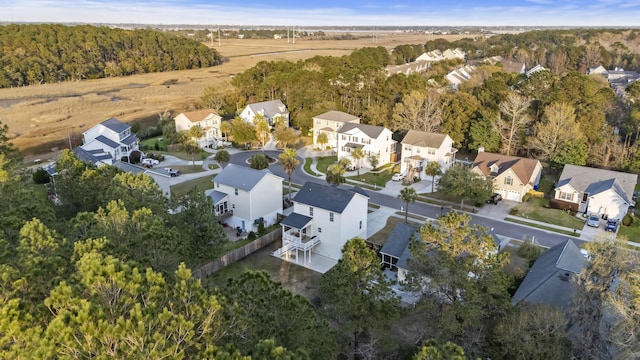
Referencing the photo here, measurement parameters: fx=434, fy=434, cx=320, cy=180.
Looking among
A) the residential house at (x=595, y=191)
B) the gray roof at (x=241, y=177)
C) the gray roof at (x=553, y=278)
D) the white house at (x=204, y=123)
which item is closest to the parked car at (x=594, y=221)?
the residential house at (x=595, y=191)

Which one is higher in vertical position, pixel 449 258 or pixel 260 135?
pixel 449 258

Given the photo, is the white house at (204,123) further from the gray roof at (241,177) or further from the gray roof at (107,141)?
the gray roof at (241,177)

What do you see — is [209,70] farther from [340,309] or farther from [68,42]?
[340,309]

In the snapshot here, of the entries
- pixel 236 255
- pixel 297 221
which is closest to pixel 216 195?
pixel 236 255

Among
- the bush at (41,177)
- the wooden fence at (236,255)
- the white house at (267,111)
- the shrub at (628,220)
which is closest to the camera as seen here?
the wooden fence at (236,255)

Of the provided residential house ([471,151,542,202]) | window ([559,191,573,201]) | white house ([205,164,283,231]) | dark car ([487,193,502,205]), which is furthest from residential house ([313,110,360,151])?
window ([559,191,573,201])

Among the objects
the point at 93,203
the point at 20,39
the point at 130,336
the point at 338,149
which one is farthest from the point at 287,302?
the point at 20,39
